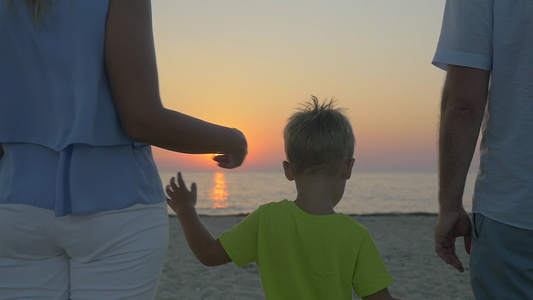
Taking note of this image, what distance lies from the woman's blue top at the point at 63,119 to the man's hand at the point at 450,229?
3.94ft

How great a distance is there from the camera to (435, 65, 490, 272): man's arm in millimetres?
2215

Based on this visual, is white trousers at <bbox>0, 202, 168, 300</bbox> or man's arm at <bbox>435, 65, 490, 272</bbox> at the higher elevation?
man's arm at <bbox>435, 65, 490, 272</bbox>

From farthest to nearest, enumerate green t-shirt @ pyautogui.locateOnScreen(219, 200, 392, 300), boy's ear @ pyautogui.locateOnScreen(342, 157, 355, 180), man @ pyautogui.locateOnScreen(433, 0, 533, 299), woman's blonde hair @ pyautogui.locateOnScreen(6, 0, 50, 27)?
boy's ear @ pyautogui.locateOnScreen(342, 157, 355, 180) → green t-shirt @ pyautogui.locateOnScreen(219, 200, 392, 300) → man @ pyautogui.locateOnScreen(433, 0, 533, 299) → woman's blonde hair @ pyautogui.locateOnScreen(6, 0, 50, 27)

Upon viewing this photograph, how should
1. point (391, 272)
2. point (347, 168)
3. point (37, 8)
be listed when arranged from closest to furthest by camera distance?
point (37, 8) → point (347, 168) → point (391, 272)

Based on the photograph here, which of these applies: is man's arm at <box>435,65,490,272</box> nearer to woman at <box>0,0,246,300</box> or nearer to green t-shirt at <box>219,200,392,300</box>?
green t-shirt at <box>219,200,392,300</box>

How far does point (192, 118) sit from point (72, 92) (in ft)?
1.10

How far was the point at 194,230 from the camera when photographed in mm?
2432

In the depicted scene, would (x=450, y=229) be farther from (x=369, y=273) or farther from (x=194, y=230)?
(x=194, y=230)

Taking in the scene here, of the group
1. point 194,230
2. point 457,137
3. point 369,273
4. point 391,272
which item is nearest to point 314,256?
point 369,273

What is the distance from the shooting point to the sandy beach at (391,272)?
259 inches

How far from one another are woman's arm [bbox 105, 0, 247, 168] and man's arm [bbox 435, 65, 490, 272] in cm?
106

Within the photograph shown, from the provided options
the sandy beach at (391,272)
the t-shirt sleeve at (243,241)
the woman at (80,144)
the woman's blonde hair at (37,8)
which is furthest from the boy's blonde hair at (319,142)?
the sandy beach at (391,272)

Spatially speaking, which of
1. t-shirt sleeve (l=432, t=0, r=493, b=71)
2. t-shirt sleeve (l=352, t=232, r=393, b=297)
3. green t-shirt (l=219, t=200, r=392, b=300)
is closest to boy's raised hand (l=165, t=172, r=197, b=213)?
green t-shirt (l=219, t=200, r=392, b=300)

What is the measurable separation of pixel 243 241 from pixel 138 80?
0.94 m
